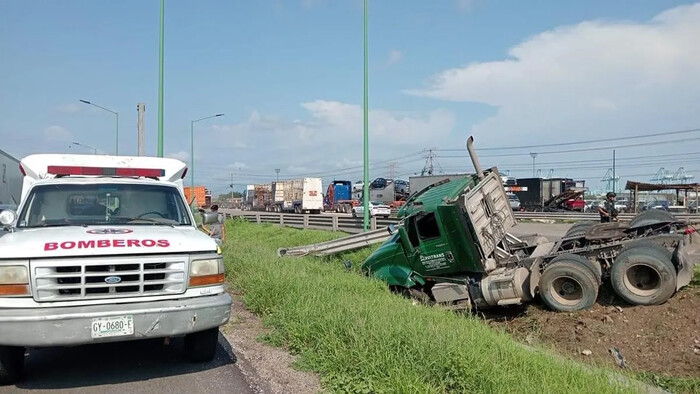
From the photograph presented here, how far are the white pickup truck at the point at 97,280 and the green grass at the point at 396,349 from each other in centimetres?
110

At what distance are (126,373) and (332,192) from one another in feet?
165

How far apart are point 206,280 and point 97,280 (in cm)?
95

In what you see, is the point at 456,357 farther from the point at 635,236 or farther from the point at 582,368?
the point at 635,236

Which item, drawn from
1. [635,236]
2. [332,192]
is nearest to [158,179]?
[635,236]

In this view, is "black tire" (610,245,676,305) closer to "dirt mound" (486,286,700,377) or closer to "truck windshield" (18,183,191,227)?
"dirt mound" (486,286,700,377)

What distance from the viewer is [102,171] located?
698 cm

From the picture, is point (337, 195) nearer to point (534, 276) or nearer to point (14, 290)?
point (534, 276)

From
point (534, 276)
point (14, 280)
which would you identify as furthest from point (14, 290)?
point (534, 276)

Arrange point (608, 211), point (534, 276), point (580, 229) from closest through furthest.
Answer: point (534, 276)
point (580, 229)
point (608, 211)

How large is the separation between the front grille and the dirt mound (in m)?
5.58

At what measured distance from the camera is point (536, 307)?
1041cm

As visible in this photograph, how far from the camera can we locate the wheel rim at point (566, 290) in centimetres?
965

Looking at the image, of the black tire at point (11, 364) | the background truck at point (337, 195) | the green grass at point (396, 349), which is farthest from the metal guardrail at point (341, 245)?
the background truck at point (337, 195)

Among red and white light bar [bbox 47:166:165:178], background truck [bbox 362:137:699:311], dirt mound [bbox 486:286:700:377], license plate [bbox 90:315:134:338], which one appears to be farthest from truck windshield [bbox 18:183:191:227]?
dirt mound [bbox 486:286:700:377]
